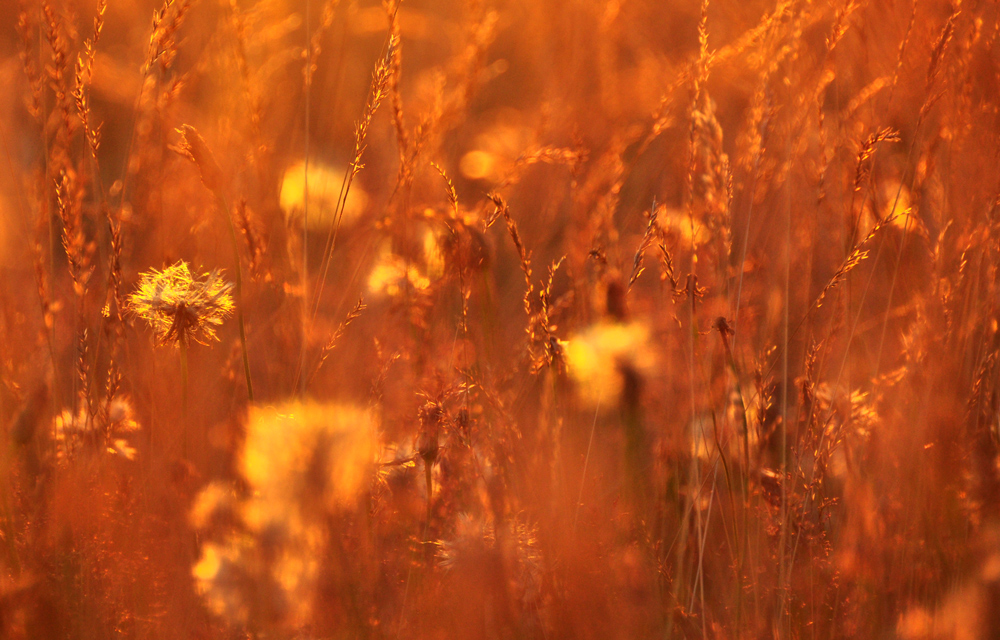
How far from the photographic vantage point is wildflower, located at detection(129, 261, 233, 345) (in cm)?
111

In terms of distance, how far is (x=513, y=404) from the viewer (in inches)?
51.9

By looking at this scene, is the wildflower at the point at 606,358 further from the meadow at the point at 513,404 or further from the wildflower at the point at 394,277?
the wildflower at the point at 394,277

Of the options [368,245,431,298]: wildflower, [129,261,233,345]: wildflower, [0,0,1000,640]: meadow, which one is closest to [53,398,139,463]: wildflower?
[0,0,1000,640]: meadow

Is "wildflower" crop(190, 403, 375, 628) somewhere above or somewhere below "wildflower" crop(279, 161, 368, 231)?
below

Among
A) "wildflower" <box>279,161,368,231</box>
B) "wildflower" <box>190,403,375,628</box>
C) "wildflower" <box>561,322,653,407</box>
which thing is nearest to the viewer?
"wildflower" <box>190,403,375,628</box>

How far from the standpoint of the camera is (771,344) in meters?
1.28

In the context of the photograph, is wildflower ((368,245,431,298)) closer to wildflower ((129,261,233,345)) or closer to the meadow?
the meadow

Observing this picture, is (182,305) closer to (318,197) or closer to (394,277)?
(394,277)

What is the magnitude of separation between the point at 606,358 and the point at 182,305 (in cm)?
69

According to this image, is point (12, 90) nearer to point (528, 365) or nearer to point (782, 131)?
point (528, 365)

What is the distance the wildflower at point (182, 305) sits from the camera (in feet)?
3.65

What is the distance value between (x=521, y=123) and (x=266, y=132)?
0.83 meters

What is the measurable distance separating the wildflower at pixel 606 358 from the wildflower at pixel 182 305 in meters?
0.55

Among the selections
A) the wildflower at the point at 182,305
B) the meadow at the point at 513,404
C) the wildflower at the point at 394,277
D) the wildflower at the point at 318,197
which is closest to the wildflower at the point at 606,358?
the meadow at the point at 513,404
